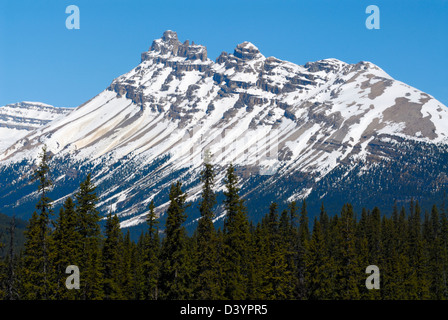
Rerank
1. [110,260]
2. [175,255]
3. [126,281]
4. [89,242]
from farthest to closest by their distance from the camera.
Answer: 1. [126,281]
2. [110,260]
3. [89,242]
4. [175,255]

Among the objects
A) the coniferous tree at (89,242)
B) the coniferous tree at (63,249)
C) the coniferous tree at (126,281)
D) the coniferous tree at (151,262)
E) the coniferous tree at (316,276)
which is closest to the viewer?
the coniferous tree at (63,249)

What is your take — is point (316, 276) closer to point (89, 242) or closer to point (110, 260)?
point (110, 260)

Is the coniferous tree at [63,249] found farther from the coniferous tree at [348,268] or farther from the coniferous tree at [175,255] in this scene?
the coniferous tree at [348,268]

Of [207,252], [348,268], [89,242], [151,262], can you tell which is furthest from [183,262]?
[348,268]

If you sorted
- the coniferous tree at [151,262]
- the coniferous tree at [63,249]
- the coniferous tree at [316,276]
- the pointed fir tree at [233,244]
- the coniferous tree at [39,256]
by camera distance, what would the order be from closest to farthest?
the coniferous tree at [39,256]
the coniferous tree at [63,249]
the pointed fir tree at [233,244]
the coniferous tree at [151,262]
the coniferous tree at [316,276]

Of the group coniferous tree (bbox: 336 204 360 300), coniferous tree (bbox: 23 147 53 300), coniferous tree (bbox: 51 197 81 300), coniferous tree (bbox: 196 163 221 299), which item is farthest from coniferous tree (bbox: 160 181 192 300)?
coniferous tree (bbox: 336 204 360 300)

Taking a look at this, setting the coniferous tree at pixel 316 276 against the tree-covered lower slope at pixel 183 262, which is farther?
the coniferous tree at pixel 316 276

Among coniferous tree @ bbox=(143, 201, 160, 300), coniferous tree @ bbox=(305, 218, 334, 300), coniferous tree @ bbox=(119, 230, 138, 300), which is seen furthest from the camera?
coniferous tree @ bbox=(305, 218, 334, 300)

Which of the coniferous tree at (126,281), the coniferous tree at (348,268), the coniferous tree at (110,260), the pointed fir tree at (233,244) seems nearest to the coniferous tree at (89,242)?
the coniferous tree at (110,260)

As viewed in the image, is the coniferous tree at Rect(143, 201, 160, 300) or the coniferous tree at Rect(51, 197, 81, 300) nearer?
the coniferous tree at Rect(51, 197, 81, 300)

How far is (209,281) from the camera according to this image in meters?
79.3

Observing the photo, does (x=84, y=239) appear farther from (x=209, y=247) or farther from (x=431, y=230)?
(x=431, y=230)

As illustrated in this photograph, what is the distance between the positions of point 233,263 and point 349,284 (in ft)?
74.3

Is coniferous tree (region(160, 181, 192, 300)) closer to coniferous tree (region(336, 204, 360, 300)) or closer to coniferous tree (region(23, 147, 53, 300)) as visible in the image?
Result: coniferous tree (region(23, 147, 53, 300))
